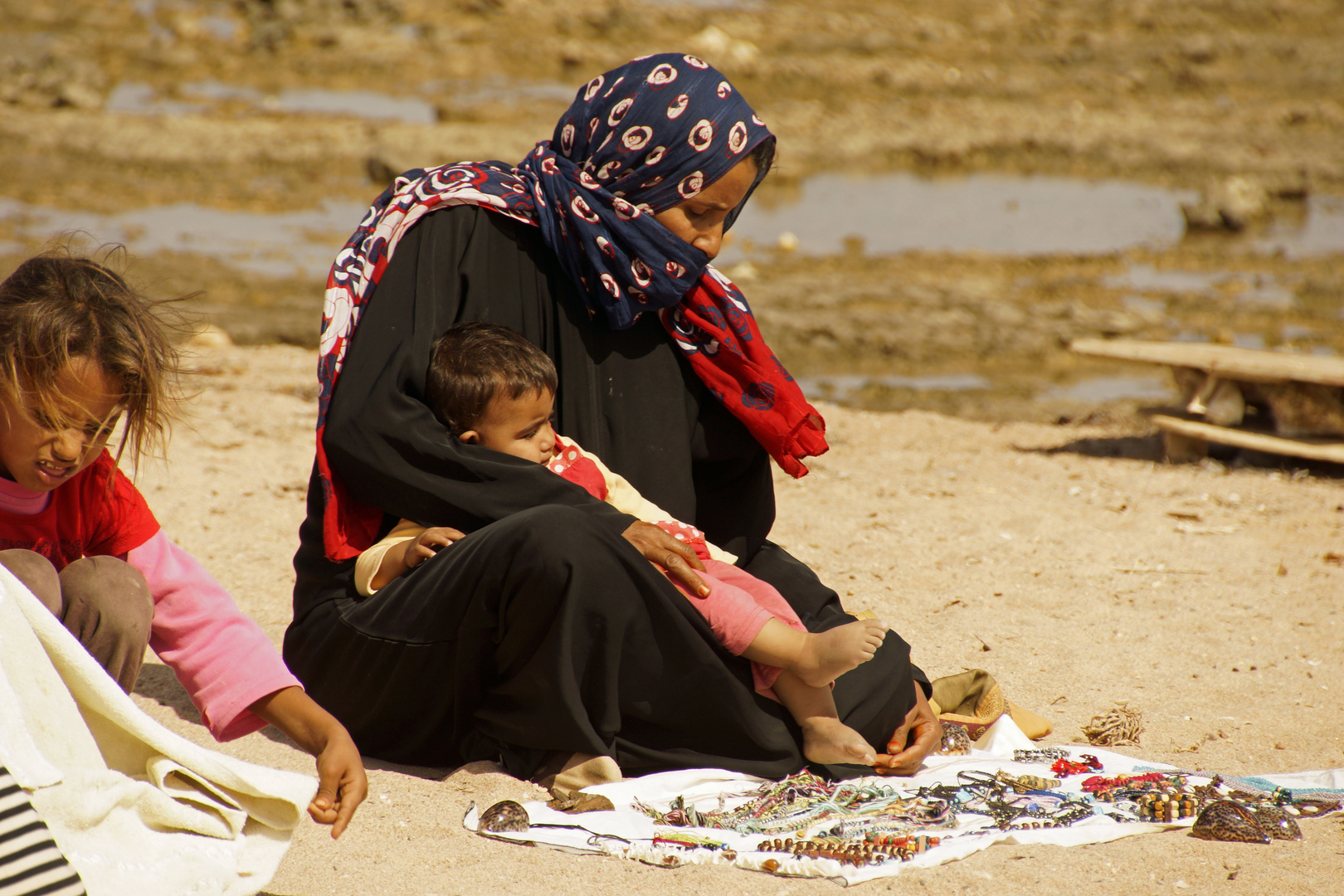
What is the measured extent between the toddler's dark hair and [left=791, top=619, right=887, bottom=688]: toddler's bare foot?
0.82 m

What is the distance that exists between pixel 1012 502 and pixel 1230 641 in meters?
1.44

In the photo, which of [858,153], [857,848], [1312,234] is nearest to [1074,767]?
[857,848]

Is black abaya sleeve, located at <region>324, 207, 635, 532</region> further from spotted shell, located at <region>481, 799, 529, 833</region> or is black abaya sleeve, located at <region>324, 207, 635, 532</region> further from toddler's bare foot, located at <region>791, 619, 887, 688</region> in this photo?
spotted shell, located at <region>481, 799, 529, 833</region>

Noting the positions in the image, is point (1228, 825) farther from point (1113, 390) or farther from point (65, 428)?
point (1113, 390)

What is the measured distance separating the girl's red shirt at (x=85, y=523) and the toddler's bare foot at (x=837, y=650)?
4.24ft

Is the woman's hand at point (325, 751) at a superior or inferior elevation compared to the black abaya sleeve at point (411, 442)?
inferior

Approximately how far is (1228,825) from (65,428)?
2301 mm

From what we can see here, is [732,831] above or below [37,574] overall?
below

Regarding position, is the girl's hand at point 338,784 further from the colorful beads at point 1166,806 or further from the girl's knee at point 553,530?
the colorful beads at point 1166,806

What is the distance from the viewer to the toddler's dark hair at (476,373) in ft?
8.59

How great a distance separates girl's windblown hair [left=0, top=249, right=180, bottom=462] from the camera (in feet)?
5.88

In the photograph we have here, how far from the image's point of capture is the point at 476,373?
2617mm

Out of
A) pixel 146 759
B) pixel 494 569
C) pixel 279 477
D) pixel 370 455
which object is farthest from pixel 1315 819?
pixel 279 477

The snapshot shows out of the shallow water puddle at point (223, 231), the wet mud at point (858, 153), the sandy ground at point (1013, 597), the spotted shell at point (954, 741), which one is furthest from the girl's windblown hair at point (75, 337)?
the shallow water puddle at point (223, 231)
